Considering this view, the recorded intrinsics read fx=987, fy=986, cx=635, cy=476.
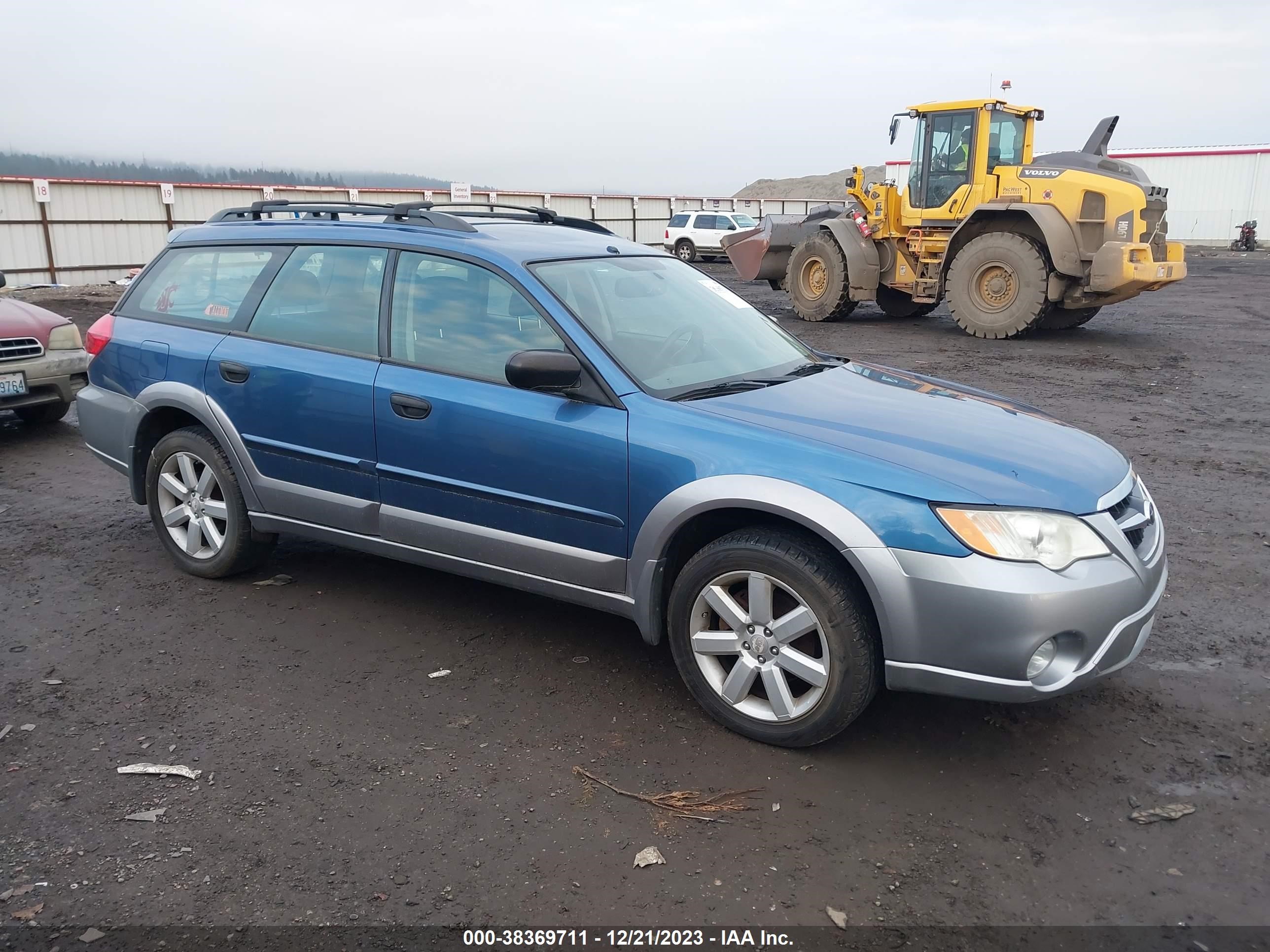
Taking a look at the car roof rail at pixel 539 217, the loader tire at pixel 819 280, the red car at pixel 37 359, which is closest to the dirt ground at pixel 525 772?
the car roof rail at pixel 539 217

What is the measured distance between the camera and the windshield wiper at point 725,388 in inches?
148

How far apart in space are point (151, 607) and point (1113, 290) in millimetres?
12620

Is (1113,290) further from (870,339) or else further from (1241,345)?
(870,339)

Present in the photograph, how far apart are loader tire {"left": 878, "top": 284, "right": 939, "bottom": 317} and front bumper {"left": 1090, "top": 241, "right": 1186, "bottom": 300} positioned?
14.1ft

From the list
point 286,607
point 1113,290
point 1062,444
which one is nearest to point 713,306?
point 1062,444

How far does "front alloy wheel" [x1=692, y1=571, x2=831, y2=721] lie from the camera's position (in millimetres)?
3330

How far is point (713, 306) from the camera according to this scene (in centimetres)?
466

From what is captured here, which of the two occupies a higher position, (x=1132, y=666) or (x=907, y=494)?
(x=907, y=494)

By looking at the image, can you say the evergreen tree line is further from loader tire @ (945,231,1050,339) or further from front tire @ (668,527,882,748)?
front tire @ (668,527,882,748)

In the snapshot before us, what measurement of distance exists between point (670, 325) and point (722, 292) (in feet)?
2.23

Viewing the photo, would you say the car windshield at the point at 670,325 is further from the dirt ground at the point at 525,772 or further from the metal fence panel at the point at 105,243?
the metal fence panel at the point at 105,243

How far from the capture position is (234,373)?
465 cm

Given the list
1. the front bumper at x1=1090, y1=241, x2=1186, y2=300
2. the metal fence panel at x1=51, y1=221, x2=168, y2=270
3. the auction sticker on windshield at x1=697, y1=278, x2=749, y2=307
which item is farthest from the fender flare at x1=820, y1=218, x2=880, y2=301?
the metal fence panel at x1=51, y1=221, x2=168, y2=270

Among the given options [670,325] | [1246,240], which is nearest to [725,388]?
[670,325]
